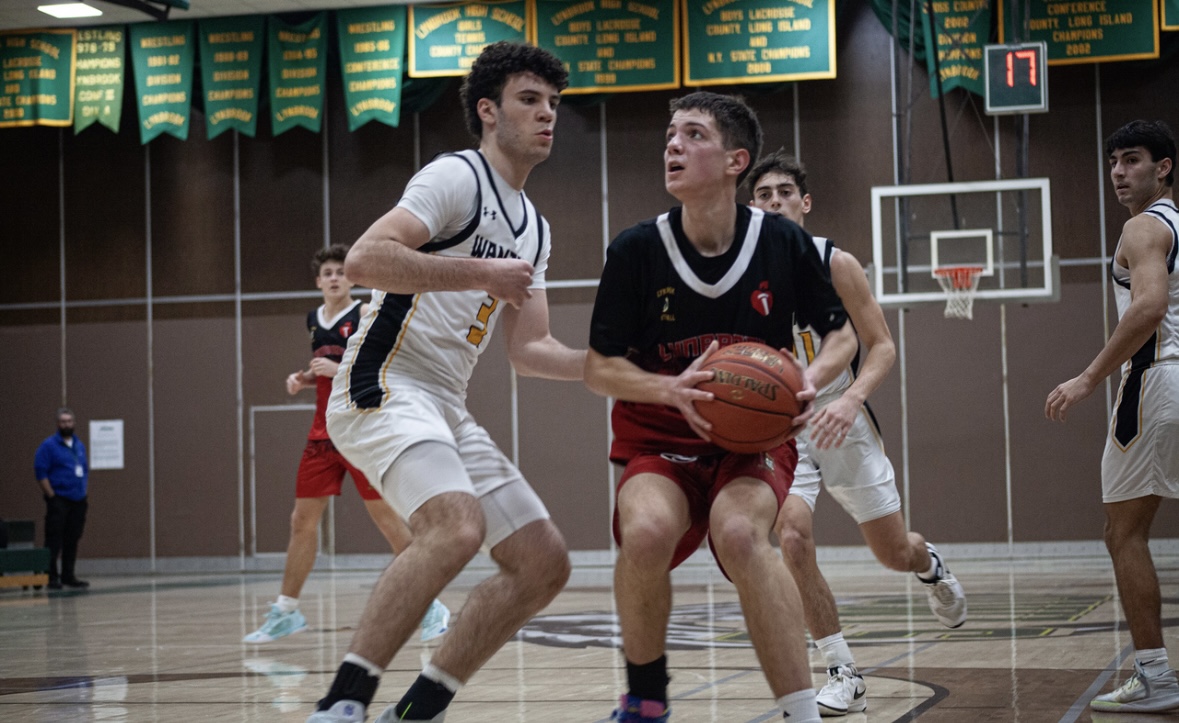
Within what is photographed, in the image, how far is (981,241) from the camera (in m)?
12.2

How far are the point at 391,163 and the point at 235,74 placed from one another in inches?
85.9

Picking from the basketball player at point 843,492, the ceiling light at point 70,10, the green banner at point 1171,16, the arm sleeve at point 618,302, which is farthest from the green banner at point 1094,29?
the arm sleeve at point 618,302

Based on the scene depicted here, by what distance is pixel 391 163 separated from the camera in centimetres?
1602

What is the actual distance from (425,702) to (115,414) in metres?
14.1

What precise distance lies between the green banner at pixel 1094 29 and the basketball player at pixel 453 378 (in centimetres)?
1110

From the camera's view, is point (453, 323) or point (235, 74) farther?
point (235, 74)

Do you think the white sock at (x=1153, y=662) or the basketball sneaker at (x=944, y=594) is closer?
the white sock at (x=1153, y=662)

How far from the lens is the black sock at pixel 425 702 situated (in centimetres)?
366

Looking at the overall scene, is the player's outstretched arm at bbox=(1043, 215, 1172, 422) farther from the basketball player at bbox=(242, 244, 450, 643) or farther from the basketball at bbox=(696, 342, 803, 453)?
the basketball player at bbox=(242, 244, 450, 643)

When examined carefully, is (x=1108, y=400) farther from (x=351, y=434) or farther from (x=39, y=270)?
(x=39, y=270)

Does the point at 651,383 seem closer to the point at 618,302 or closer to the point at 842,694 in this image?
the point at 618,302

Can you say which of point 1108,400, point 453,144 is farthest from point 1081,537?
point 453,144

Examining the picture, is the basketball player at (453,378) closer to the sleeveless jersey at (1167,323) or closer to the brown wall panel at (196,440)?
the sleeveless jersey at (1167,323)

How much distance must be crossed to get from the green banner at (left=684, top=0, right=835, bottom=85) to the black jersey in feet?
36.3
